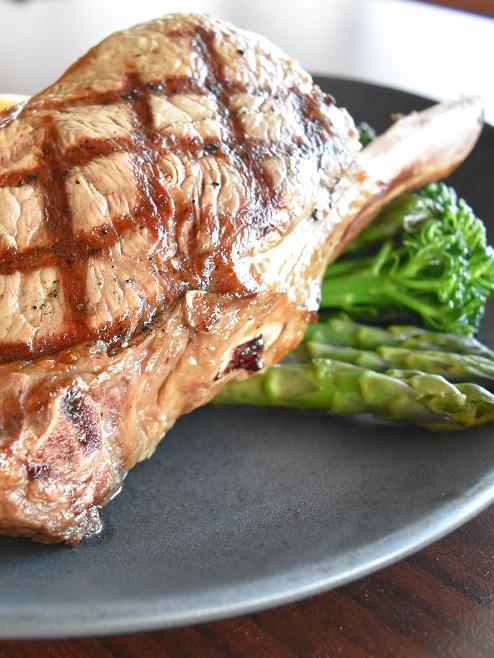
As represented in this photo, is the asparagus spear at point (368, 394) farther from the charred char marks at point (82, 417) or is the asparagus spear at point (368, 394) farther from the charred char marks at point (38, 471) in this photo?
the charred char marks at point (38, 471)

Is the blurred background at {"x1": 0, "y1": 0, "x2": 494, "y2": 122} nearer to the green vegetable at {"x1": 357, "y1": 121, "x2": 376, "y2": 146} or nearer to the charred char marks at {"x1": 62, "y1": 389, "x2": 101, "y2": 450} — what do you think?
the green vegetable at {"x1": 357, "y1": 121, "x2": 376, "y2": 146}

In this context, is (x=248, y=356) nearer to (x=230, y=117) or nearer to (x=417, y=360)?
(x=417, y=360)

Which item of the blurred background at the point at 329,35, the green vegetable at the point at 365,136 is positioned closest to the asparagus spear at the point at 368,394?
the green vegetable at the point at 365,136

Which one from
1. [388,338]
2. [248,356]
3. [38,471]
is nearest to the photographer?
[38,471]

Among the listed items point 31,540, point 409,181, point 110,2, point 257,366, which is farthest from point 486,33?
point 31,540

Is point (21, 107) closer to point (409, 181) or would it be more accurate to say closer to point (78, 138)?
point (78, 138)

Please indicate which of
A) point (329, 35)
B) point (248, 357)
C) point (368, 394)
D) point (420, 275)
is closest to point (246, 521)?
point (248, 357)
